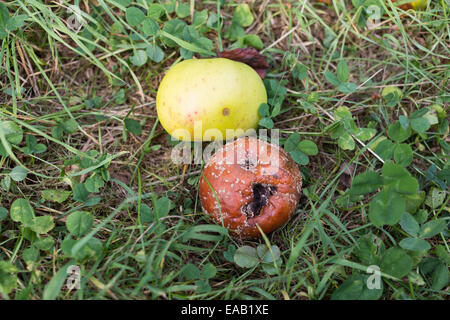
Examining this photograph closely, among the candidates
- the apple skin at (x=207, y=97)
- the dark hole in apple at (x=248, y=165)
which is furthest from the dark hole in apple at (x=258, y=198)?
the apple skin at (x=207, y=97)

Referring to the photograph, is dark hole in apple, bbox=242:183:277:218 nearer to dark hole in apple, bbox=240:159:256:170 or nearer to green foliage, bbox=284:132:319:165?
dark hole in apple, bbox=240:159:256:170

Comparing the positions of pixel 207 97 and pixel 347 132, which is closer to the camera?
pixel 207 97

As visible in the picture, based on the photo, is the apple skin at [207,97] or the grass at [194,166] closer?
the grass at [194,166]

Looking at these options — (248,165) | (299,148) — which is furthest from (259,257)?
(299,148)

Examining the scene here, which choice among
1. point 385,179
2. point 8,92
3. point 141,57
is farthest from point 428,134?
point 8,92

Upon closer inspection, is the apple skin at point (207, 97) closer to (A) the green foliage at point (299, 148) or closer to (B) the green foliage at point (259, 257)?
(A) the green foliage at point (299, 148)

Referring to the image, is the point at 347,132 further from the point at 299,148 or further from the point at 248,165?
the point at 248,165

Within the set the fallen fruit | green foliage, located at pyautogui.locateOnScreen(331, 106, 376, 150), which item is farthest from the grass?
the fallen fruit
